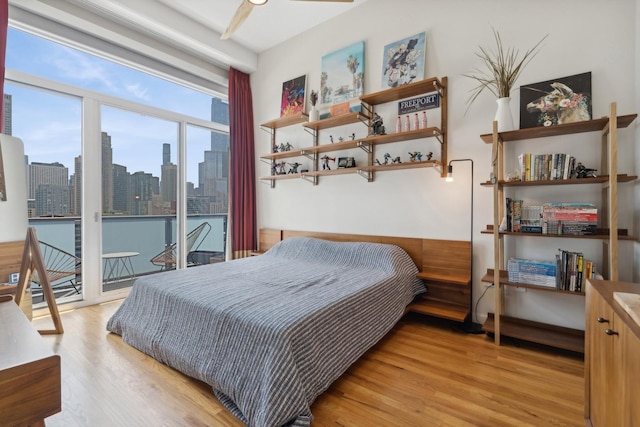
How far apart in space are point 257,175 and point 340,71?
1844 mm

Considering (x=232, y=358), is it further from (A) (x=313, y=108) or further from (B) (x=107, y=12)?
(B) (x=107, y=12)

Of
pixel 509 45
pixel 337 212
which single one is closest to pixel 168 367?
pixel 337 212

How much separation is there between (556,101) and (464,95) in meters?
0.68

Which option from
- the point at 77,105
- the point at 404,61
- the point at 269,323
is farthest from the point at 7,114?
the point at 404,61

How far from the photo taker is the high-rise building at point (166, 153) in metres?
3.76

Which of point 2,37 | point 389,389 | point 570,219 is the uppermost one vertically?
point 2,37

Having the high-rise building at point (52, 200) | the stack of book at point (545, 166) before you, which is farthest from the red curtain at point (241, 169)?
the stack of book at point (545, 166)

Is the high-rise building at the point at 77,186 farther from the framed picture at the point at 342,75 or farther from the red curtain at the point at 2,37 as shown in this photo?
the framed picture at the point at 342,75

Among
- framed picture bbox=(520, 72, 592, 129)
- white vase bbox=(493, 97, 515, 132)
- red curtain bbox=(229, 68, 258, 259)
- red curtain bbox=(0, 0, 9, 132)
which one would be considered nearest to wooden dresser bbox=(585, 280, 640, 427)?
white vase bbox=(493, 97, 515, 132)

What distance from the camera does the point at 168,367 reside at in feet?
6.38

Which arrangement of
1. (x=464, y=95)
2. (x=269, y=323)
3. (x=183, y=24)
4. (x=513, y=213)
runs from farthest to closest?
(x=183, y=24) → (x=464, y=95) → (x=513, y=213) → (x=269, y=323)

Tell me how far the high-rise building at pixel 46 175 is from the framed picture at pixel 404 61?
3.44 m

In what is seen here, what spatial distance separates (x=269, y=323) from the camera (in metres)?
1.52

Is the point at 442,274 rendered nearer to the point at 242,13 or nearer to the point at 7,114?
the point at 242,13
